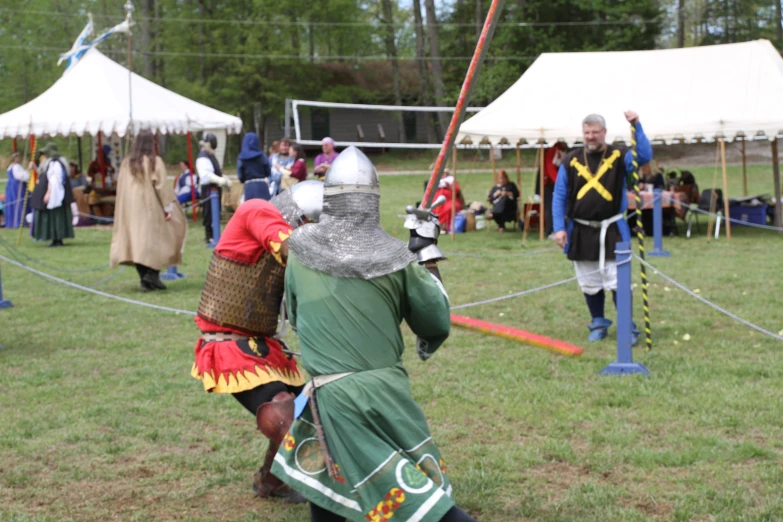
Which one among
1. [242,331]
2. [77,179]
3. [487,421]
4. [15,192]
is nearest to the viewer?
[242,331]

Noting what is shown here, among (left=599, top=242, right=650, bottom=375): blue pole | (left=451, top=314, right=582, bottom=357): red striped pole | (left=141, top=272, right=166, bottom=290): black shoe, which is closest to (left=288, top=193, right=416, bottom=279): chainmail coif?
(left=599, top=242, right=650, bottom=375): blue pole

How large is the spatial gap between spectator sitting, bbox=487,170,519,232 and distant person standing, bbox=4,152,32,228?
30.5 ft

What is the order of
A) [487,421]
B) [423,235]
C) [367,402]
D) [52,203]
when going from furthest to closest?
[52,203], [487,421], [423,235], [367,402]

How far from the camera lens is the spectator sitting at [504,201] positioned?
1614 cm

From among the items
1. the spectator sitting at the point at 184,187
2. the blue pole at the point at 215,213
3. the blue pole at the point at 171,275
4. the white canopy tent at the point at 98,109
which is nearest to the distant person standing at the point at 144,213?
the blue pole at the point at 171,275

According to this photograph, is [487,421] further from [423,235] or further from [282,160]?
[282,160]

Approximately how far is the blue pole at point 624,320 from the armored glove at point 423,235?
Answer: 128 inches

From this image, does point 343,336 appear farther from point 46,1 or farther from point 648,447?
point 46,1

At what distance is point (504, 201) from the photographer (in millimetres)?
16141

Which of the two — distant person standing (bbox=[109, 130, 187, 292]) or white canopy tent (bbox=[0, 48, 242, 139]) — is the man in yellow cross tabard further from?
white canopy tent (bbox=[0, 48, 242, 139])

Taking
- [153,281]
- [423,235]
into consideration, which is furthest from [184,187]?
[423,235]

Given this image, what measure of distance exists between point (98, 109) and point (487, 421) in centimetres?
1300

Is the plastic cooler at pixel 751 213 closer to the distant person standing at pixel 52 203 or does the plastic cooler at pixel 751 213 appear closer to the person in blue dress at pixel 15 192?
the distant person standing at pixel 52 203

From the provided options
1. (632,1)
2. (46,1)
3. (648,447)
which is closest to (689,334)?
(648,447)
